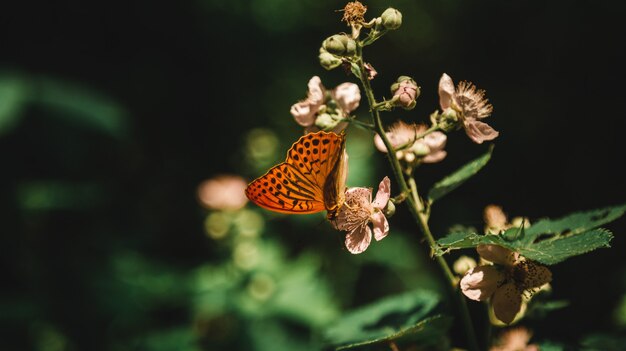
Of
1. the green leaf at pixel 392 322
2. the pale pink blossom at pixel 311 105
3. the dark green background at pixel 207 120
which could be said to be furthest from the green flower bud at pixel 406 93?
the dark green background at pixel 207 120

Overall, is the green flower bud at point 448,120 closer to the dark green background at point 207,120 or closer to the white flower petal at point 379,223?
the white flower petal at point 379,223

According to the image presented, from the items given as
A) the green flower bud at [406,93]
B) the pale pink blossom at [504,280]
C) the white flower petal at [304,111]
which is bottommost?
the pale pink blossom at [504,280]

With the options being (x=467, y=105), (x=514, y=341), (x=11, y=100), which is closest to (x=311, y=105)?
(x=467, y=105)

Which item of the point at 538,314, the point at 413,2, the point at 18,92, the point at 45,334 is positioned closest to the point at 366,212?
the point at 538,314

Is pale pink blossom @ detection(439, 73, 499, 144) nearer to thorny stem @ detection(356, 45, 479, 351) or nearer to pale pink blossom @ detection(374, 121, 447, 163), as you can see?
pale pink blossom @ detection(374, 121, 447, 163)

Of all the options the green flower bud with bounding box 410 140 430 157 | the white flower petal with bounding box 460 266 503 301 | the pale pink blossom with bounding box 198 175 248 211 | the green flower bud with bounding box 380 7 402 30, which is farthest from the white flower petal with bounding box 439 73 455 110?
the pale pink blossom with bounding box 198 175 248 211

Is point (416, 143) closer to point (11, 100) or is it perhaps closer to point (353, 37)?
point (353, 37)

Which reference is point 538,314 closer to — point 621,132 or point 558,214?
point 558,214
